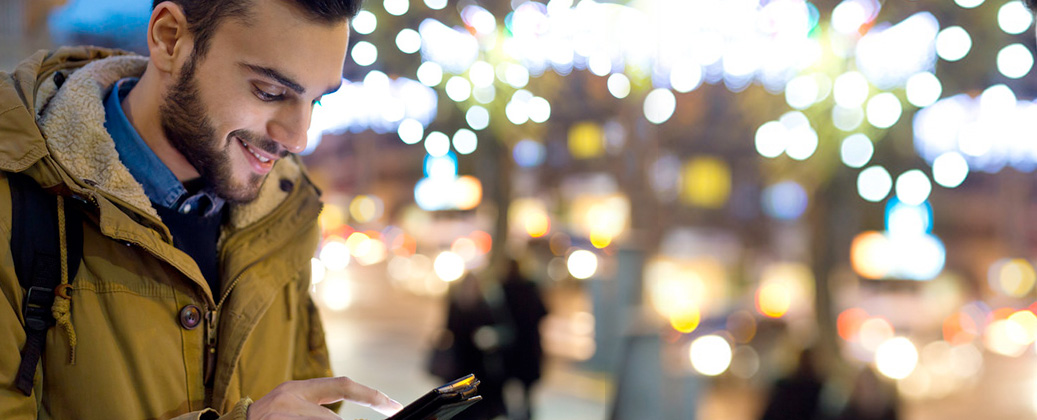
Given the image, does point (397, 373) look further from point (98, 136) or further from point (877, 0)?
point (98, 136)

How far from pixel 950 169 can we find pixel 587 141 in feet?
45.6

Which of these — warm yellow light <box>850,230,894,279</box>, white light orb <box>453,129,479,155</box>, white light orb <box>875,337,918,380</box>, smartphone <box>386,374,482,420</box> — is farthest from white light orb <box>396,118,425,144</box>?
white light orb <box>875,337,918,380</box>

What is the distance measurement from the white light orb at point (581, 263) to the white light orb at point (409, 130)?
293 inches

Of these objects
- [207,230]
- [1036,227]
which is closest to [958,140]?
[207,230]

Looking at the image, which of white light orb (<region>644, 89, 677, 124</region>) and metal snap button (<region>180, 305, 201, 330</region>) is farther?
white light orb (<region>644, 89, 677, 124</region>)

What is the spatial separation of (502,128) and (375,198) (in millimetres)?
20194

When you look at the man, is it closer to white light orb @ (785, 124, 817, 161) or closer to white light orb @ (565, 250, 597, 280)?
white light orb @ (785, 124, 817, 161)

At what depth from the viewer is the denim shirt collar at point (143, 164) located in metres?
1.60

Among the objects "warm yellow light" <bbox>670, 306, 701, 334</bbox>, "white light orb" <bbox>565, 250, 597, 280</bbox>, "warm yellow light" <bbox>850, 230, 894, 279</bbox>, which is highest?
"warm yellow light" <bbox>850, 230, 894, 279</bbox>

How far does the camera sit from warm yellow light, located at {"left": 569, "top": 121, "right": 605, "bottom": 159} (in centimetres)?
1925

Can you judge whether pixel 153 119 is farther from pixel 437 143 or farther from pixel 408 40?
pixel 437 143

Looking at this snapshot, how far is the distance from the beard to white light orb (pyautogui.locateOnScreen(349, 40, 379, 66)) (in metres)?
3.72

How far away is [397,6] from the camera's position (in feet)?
17.4

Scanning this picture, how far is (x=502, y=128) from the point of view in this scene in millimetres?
6629
